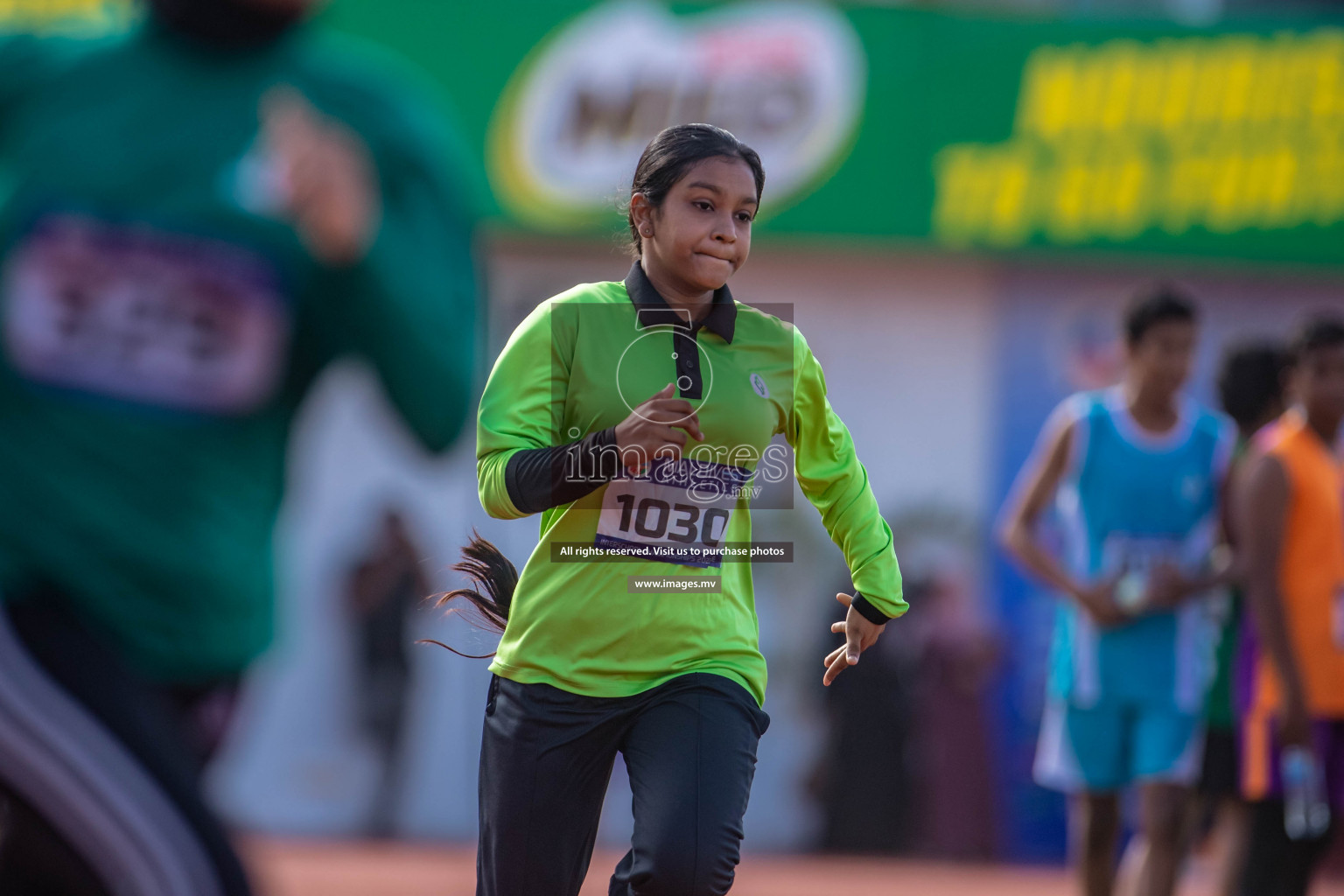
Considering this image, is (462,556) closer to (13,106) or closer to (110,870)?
(110,870)

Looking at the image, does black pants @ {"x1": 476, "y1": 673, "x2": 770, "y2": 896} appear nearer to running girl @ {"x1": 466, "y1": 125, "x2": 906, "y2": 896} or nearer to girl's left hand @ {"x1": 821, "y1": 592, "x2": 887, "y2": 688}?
running girl @ {"x1": 466, "y1": 125, "x2": 906, "y2": 896}

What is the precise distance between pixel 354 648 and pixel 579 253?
297 cm

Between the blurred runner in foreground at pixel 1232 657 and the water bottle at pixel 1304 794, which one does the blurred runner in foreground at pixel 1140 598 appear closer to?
the blurred runner in foreground at pixel 1232 657

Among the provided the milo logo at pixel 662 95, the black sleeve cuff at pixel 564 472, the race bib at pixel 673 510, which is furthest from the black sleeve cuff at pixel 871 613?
the milo logo at pixel 662 95

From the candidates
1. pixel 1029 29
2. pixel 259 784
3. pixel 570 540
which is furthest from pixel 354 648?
pixel 570 540

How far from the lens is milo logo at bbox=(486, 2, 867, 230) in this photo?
36.1 ft

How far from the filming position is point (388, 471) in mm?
11148

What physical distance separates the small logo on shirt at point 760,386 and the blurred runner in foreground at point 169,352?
86cm

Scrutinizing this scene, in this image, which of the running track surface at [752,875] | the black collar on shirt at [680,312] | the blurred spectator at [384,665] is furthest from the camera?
the blurred spectator at [384,665]

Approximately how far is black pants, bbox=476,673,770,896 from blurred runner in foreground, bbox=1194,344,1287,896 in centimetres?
311

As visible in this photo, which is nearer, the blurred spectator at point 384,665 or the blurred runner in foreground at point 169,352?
the blurred runner in foreground at point 169,352

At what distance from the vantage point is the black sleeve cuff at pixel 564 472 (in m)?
1.99

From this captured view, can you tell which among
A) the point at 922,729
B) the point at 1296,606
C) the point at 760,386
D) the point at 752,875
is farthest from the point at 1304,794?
the point at 922,729

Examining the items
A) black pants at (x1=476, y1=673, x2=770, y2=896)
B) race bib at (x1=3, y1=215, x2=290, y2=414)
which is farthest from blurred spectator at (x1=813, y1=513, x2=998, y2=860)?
black pants at (x1=476, y1=673, x2=770, y2=896)
